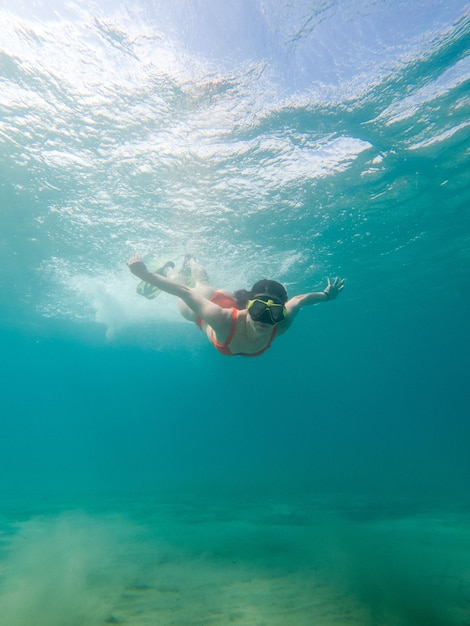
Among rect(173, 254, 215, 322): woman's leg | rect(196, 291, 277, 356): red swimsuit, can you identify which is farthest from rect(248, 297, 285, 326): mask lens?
rect(173, 254, 215, 322): woman's leg

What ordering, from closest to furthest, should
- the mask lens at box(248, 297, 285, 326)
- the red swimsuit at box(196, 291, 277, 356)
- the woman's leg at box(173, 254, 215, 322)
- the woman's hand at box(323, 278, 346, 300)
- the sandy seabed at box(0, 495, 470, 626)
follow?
1. the mask lens at box(248, 297, 285, 326)
2. the red swimsuit at box(196, 291, 277, 356)
3. the sandy seabed at box(0, 495, 470, 626)
4. the woman's hand at box(323, 278, 346, 300)
5. the woman's leg at box(173, 254, 215, 322)

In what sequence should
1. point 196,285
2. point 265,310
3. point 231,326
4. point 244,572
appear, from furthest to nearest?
point 196,285 → point 244,572 → point 231,326 → point 265,310

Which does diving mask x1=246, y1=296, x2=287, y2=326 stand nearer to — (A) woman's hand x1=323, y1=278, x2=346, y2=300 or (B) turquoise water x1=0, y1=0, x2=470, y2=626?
(A) woman's hand x1=323, y1=278, x2=346, y2=300

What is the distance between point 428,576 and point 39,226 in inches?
804

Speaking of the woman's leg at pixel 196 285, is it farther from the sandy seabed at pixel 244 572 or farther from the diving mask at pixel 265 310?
the sandy seabed at pixel 244 572

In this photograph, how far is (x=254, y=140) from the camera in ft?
39.8

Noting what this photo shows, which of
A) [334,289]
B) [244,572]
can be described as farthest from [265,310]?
[244,572]

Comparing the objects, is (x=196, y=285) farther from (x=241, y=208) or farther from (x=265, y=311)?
(x=241, y=208)

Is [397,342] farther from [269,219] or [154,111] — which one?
[154,111]

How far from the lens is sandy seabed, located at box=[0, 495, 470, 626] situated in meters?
5.32

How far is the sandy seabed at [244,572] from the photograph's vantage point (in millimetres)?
5320

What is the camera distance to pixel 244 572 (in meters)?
7.30

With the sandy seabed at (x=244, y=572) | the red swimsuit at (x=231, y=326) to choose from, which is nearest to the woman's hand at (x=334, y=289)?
the red swimsuit at (x=231, y=326)

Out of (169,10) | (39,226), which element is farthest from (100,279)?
(169,10)
